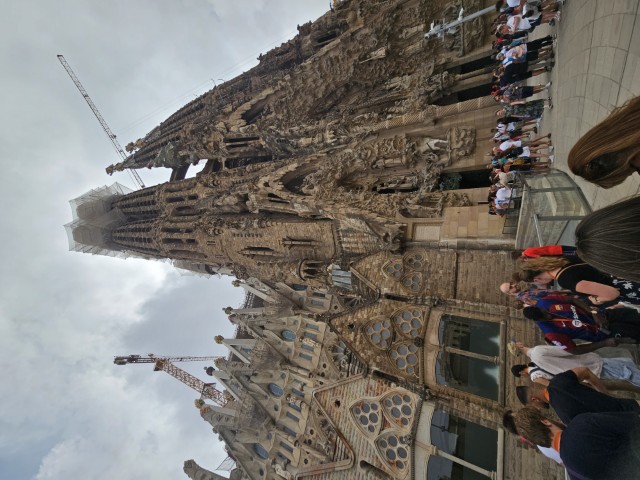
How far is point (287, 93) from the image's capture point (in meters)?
17.8

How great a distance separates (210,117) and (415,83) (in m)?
15.2

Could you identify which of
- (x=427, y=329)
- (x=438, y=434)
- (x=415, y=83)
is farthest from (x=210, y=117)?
(x=438, y=434)

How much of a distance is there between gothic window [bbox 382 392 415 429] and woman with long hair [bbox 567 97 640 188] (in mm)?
8879

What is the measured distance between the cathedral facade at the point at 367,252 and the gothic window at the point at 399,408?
0.12 ft

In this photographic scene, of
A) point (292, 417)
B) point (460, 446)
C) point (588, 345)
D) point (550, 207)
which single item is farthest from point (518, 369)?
point (292, 417)

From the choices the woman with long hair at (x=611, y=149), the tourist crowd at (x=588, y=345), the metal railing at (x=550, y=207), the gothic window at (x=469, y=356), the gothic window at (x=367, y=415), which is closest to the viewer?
the woman with long hair at (x=611, y=149)

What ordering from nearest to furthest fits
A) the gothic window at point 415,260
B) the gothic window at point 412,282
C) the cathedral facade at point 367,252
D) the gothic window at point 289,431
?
the cathedral facade at point 367,252 < the gothic window at point 412,282 < the gothic window at point 415,260 < the gothic window at point 289,431

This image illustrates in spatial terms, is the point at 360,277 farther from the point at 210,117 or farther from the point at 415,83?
the point at 210,117

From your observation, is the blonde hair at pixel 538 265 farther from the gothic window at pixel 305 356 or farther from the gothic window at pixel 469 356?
the gothic window at pixel 305 356

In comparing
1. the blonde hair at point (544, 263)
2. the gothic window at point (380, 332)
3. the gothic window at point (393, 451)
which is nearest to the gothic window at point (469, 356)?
the gothic window at point (380, 332)

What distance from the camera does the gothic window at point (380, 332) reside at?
1015 centimetres

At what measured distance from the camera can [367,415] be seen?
10.7 metres

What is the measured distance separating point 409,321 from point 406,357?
3.02 ft

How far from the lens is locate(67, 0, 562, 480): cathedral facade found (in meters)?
A: 8.97
